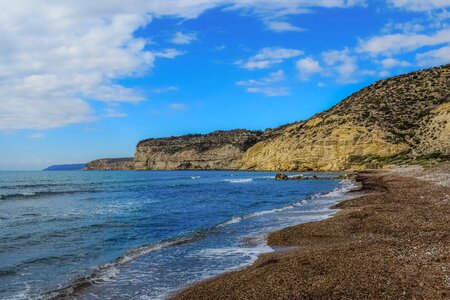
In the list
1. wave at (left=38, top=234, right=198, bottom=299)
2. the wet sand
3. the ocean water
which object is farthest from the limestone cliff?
wave at (left=38, top=234, right=198, bottom=299)

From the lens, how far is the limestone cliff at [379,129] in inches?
3354

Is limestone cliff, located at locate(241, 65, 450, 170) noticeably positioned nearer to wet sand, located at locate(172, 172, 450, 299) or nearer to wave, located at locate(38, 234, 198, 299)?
wet sand, located at locate(172, 172, 450, 299)

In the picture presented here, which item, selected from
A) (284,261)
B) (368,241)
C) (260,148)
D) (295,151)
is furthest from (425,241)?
(260,148)

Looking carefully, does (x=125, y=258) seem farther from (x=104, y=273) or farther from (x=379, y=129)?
(x=379, y=129)

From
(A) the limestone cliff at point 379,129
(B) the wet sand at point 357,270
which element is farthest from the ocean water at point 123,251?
(A) the limestone cliff at point 379,129

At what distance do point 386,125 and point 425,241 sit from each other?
8910 centimetres

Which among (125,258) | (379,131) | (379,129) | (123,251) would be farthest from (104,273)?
(379,129)

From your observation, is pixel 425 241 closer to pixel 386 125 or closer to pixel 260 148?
pixel 386 125

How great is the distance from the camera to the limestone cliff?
279ft

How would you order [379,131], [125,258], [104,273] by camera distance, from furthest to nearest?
[379,131] → [125,258] → [104,273]

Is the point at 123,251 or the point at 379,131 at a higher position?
the point at 379,131

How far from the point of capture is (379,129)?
93875 mm

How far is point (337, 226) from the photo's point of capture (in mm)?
18141

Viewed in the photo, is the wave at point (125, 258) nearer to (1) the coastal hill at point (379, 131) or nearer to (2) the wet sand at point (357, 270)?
(2) the wet sand at point (357, 270)
